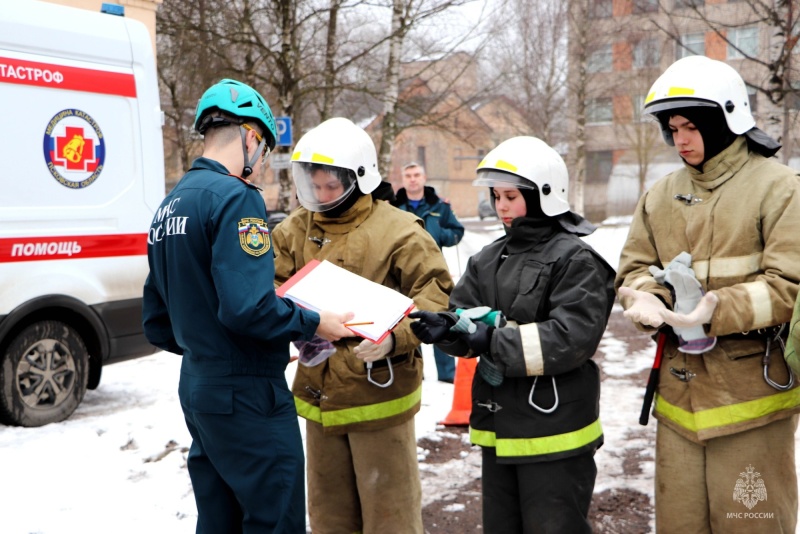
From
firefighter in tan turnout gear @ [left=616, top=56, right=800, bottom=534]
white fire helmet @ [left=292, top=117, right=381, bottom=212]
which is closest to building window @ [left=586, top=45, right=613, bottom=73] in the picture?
white fire helmet @ [left=292, top=117, right=381, bottom=212]

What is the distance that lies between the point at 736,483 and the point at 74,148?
5038 mm

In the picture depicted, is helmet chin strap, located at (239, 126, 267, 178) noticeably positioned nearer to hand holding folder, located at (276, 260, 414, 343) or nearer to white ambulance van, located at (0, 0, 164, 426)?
hand holding folder, located at (276, 260, 414, 343)

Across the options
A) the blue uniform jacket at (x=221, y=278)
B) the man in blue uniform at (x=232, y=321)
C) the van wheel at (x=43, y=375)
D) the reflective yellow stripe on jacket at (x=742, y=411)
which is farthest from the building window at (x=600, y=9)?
the blue uniform jacket at (x=221, y=278)

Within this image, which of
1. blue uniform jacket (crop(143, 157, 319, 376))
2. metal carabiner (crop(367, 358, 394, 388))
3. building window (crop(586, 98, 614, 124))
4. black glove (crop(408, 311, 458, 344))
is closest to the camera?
blue uniform jacket (crop(143, 157, 319, 376))

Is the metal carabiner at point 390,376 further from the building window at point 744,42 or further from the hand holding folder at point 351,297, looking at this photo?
the building window at point 744,42

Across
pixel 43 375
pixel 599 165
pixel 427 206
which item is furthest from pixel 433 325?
pixel 599 165

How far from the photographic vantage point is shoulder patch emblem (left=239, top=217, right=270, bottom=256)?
270 cm

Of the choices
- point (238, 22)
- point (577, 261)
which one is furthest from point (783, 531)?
point (238, 22)

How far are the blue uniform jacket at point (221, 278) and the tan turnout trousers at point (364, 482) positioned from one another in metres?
0.72

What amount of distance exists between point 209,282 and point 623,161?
3809 cm

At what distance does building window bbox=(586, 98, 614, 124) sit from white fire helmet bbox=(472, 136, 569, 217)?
983 inches

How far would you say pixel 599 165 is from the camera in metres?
45.1

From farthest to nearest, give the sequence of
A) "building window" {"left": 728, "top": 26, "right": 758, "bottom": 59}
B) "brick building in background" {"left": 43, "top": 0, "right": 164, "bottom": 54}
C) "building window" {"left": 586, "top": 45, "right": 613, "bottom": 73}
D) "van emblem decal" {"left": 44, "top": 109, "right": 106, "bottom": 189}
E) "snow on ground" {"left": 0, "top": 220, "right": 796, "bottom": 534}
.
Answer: "building window" {"left": 586, "top": 45, "right": 613, "bottom": 73}, "brick building in background" {"left": 43, "top": 0, "right": 164, "bottom": 54}, "building window" {"left": 728, "top": 26, "right": 758, "bottom": 59}, "van emblem decal" {"left": 44, "top": 109, "right": 106, "bottom": 189}, "snow on ground" {"left": 0, "top": 220, "right": 796, "bottom": 534}

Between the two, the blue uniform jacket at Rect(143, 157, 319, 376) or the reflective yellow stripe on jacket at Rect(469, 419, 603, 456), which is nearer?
the blue uniform jacket at Rect(143, 157, 319, 376)
